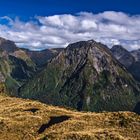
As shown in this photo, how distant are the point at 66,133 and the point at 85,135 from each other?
3.61 m

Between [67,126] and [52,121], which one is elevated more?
[67,126]

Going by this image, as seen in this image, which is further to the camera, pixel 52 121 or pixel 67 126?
pixel 52 121

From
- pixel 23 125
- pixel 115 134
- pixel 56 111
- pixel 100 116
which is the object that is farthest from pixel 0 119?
pixel 115 134

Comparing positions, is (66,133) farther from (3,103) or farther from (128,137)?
(3,103)

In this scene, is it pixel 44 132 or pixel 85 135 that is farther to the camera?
pixel 44 132

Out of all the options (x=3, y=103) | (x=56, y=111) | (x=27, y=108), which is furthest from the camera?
(x=3, y=103)

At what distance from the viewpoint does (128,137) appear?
175 ft

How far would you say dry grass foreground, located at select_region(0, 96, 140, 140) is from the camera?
176 feet

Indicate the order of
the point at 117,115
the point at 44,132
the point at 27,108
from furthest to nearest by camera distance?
the point at 27,108 → the point at 117,115 → the point at 44,132

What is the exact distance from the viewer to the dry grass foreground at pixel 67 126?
53656 millimetres

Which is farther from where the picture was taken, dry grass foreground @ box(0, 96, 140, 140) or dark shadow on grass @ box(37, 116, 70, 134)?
dark shadow on grass @ box(37, 116, 70, 134)

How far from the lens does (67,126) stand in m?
60.0

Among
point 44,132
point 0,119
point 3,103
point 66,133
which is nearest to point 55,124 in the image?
point 44,132

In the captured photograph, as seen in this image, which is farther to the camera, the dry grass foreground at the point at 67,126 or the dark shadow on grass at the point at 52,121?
the dark shadow on grass at the point at 52,121
